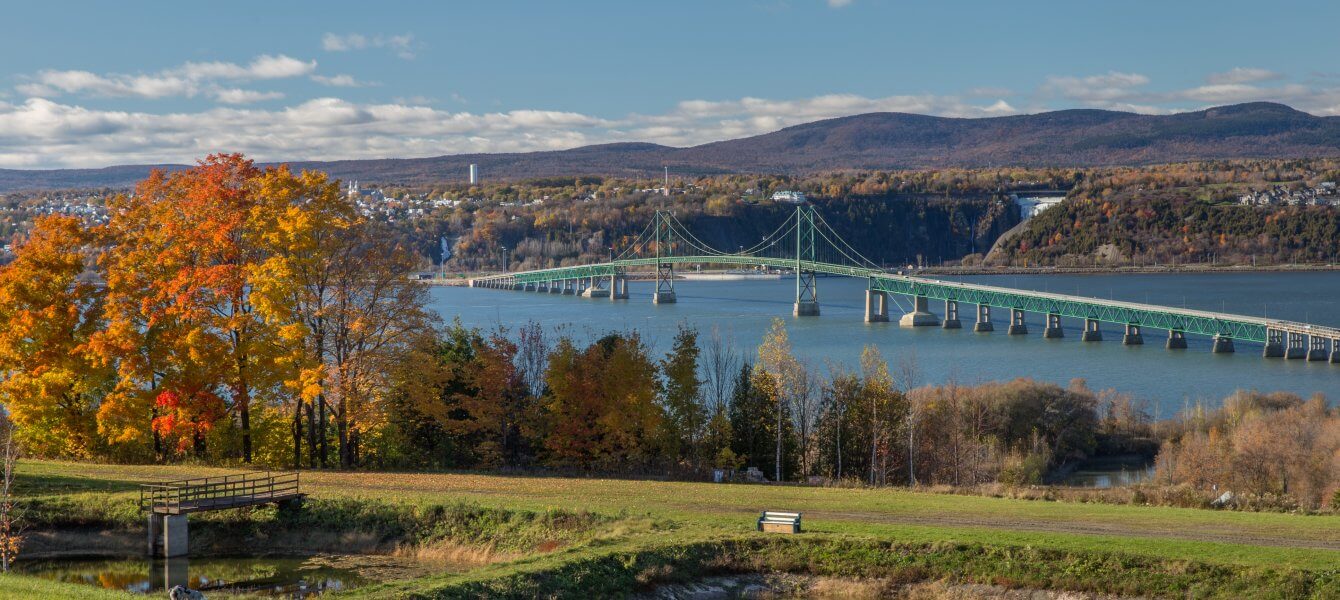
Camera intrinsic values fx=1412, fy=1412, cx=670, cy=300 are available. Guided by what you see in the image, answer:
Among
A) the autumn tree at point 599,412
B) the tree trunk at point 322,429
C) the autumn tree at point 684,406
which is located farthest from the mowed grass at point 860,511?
the autumn tree at point 684,406

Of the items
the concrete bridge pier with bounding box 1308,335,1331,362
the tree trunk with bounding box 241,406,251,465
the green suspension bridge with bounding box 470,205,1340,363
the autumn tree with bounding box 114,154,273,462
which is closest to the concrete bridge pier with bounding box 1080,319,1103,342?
the green suspension bridge with bounding box 470,205,1340,363

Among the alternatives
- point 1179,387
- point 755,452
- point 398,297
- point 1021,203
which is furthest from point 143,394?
point 1021,203

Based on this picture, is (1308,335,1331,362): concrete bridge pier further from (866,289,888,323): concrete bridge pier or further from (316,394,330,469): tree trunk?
(316,394,330,469): tree trunk

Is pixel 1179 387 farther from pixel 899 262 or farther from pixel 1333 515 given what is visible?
pixel 899 262

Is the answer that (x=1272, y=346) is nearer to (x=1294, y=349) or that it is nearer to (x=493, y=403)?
(x=1294, y=349)

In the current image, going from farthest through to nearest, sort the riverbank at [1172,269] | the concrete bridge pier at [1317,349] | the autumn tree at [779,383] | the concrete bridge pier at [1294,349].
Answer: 1. the riverbank at [1172,269]
2. the concrete bridge pier at [1294,349]
3. the concrete bridge pier at [1317,349]
4. the autumn tree at [779,383]

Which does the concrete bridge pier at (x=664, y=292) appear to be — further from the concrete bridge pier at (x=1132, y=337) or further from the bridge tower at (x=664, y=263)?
the concrete bridge pier at (x=1132, y=337)

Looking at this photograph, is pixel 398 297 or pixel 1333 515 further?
pixel 398 297

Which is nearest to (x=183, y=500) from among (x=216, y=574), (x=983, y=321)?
(x=216, y=574)
